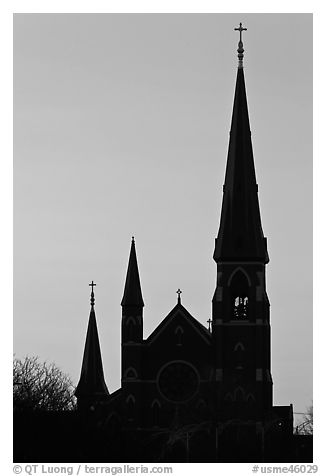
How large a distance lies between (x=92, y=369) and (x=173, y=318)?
13444mm

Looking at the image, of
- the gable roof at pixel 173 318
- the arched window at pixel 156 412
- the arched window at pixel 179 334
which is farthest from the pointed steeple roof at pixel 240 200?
the arched window at pixel 156 412

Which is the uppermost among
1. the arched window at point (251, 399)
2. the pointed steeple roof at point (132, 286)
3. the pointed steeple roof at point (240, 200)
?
the pointed steeple roof at point (240, 200)

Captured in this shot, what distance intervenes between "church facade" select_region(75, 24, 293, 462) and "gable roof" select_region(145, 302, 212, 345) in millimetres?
57

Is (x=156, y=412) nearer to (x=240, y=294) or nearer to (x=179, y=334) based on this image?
(x=179, y=334)

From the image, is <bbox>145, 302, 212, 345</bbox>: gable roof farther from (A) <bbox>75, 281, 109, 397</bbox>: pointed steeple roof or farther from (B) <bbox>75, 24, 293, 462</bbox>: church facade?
(A) <bbox>75, 281, 109, 397</bbox>: pointed steeple roof

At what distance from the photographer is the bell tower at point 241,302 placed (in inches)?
4134

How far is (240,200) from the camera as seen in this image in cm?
10606

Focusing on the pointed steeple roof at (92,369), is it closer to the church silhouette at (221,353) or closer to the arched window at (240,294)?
the church silhouette at (221,353)

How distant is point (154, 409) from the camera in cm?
10675

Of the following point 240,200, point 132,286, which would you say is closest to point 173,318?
point 132,286

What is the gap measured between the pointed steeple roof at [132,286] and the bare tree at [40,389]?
22.6 ft

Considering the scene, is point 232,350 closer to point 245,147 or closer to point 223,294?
point 223,294

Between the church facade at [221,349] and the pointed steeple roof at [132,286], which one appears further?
the pointed steeple roof at [132,286]
